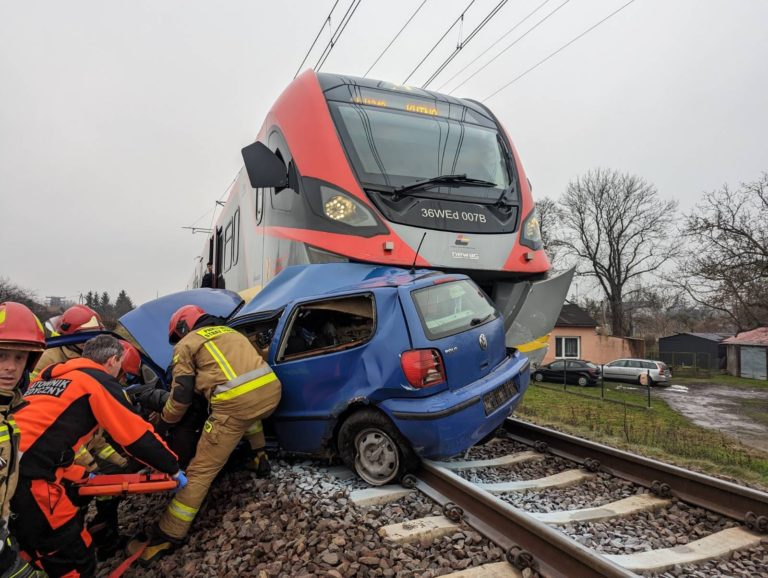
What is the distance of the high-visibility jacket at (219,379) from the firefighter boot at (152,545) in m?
0.80

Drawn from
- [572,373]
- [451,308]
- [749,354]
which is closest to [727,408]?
[572,373]

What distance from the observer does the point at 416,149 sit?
230 inches

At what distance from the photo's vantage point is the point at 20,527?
8.63 ft

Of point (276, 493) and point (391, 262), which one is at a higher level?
point (391, 262)

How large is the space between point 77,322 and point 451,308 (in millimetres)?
3680

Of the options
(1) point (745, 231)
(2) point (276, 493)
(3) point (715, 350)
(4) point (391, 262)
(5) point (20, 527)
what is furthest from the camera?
(3) point (715, 350)

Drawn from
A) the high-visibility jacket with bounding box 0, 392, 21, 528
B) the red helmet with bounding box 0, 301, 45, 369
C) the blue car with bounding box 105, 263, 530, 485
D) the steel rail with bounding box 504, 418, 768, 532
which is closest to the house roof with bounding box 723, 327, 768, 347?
the steel rail with bounding box 504, 418, 768, 532

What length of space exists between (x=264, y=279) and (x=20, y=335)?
13.4 ft

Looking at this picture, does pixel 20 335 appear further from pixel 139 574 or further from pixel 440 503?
pixel 440 503

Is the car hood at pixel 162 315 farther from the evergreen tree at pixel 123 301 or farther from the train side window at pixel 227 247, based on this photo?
the evergreen tree at pixel 123 301

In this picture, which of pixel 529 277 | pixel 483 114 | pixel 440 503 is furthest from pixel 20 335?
pixel 483 114

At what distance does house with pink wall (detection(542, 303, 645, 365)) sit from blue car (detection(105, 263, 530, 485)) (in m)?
35.3

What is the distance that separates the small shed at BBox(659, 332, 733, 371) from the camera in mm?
42750

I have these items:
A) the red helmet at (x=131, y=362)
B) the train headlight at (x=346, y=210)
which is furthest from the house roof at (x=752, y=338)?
the red helmet at (x=131, y=362)
